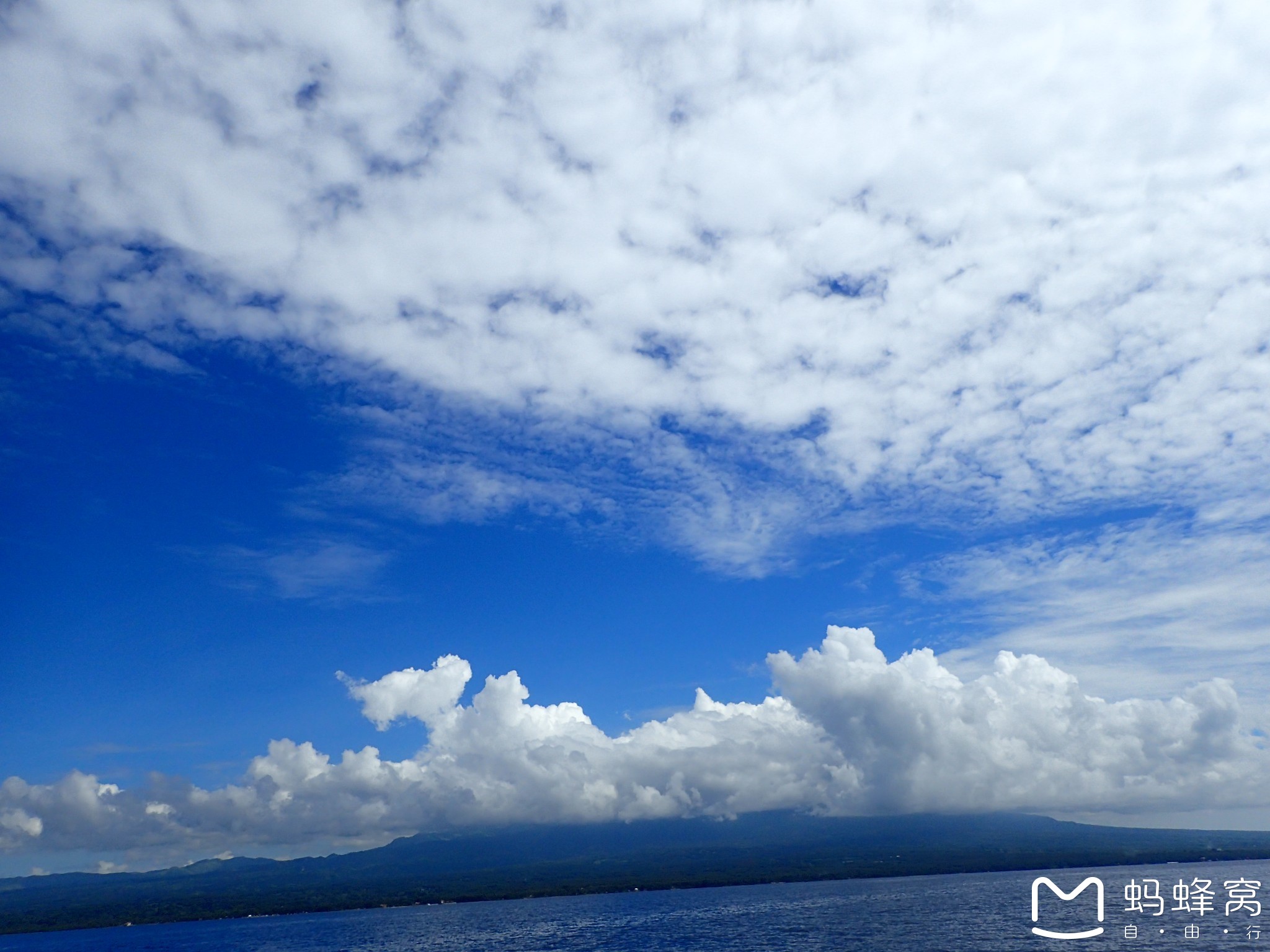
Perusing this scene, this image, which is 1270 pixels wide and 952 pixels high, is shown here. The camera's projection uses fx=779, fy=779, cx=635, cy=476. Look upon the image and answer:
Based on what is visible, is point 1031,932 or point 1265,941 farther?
point 1031,932

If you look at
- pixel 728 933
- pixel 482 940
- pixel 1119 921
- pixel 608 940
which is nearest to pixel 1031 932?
pixel 1119 921

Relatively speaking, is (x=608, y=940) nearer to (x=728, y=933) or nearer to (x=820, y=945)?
(x=728, y=933)

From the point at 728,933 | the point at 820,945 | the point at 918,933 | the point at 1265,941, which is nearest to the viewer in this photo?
the point at 1265,941

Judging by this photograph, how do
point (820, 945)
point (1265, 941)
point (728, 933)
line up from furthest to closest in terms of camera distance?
point (728, 933), point (820, 945), point (1265, 941)

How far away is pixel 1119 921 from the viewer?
16338 centimetres

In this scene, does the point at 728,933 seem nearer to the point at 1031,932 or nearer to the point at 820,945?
the point at 820,945

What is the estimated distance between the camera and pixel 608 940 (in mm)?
178375

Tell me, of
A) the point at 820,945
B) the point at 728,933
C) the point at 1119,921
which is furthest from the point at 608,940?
the point at 1119,921

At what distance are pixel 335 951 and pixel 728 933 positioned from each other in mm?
95398

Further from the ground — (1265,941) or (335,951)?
(1265,941)

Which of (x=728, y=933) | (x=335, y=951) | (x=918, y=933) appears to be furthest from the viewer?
(x=335, y=951)

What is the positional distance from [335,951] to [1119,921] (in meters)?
177

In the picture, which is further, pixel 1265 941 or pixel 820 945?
pixel 820 945

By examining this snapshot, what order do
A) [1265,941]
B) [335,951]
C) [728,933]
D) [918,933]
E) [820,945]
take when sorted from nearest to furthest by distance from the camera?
[1265,941]
[820,945]
[918,933]
[728,933]
[335,951]
